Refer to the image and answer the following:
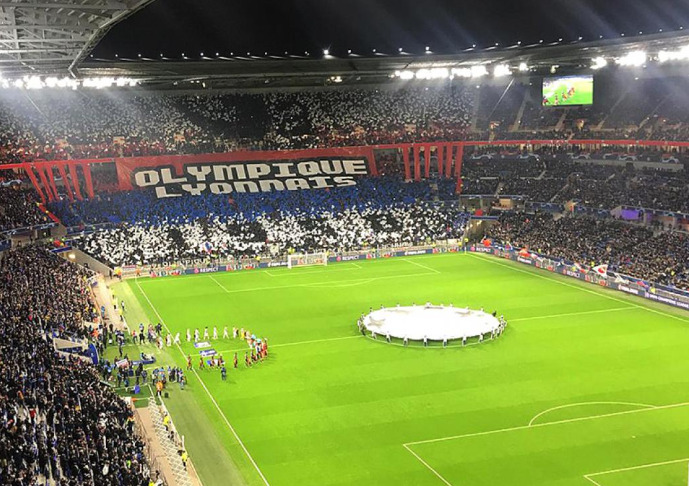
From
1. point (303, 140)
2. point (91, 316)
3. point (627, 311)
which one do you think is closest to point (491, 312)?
point (627, 311)

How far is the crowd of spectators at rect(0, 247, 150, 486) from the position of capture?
74.9 ft

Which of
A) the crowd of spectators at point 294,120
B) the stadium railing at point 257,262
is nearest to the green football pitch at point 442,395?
the stadium railing at point 257,262

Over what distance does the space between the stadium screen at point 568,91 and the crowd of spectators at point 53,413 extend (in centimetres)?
5567

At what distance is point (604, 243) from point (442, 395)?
3470 centimetres

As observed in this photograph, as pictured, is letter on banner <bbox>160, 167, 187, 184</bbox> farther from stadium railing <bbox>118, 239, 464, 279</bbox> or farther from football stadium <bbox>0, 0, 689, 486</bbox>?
stadium railing <bbox>118, 239, 464, 279</bbox>

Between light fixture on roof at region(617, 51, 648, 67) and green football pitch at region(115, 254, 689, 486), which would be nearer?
green football pitch at region(115, 254, 689, 486)

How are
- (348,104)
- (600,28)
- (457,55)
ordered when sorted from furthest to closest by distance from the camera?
(348,104), (457,55), (600,28)

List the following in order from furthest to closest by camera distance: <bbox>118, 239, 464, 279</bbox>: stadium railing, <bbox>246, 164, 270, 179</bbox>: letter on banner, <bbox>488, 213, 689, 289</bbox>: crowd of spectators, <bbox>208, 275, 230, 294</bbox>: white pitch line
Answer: <bbox>246, 164, 270, 179</bbox>: letter on banner
<bbox>118, 239, 464, 279</bbox>: stadium railing
<bbox>208, 275, 230, 294</bbox>: white pitch line
<bbox>488, 213, 689, 289</bbox>: crowd of spectators

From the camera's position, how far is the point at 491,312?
49.4m

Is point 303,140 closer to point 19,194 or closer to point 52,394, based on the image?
point 19,194

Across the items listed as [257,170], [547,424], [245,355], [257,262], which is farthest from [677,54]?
[245,355]

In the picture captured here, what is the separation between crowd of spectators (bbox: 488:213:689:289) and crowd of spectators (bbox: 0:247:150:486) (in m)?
38.4

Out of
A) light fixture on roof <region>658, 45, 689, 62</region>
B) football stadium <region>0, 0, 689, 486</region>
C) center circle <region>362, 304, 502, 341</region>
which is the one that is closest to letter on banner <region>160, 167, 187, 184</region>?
football stadium <region>0, 0, 689, 486</region>

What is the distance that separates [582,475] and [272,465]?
10782mm
